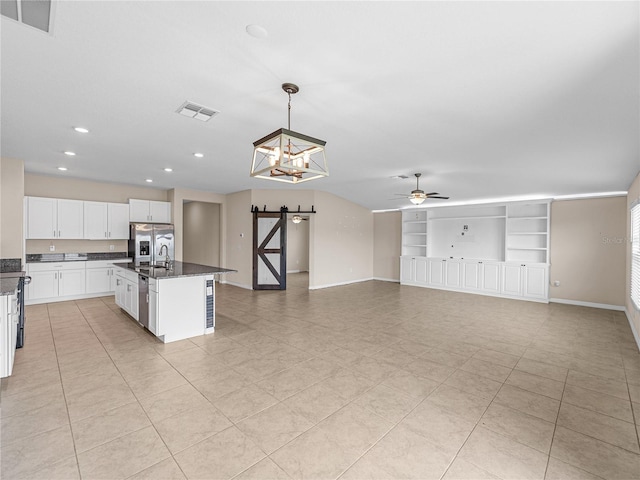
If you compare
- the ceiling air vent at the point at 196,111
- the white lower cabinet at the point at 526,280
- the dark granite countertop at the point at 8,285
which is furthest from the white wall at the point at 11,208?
the white lower cabinet at the point at 526,280

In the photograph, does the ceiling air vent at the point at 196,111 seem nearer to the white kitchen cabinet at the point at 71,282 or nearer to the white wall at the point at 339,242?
the white wall at the point at 339,242

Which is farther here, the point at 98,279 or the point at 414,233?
the point at 414,233

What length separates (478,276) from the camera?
801 centimetres

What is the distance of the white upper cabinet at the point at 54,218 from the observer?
6211 mm

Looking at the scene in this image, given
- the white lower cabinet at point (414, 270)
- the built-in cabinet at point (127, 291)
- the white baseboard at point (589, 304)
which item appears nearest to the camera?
the built-in cabinet at point (127, 291)

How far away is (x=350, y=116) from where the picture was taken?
3.29 meters

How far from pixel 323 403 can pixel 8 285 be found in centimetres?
350

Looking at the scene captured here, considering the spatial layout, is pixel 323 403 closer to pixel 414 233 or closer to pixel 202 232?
pixel 414 233

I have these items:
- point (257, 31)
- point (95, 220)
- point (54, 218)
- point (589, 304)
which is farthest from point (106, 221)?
point (589, 304)

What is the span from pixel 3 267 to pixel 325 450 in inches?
227

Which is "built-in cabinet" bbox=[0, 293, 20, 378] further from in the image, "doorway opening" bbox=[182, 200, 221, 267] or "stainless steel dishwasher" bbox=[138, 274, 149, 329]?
"doorway opening" bbox=[182, 200, 221, 267]

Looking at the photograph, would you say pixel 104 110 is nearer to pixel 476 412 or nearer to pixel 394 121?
pixel 394 121

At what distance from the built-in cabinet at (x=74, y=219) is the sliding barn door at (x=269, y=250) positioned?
3.20 metres

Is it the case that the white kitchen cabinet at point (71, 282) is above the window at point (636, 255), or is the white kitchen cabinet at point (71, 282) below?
below
